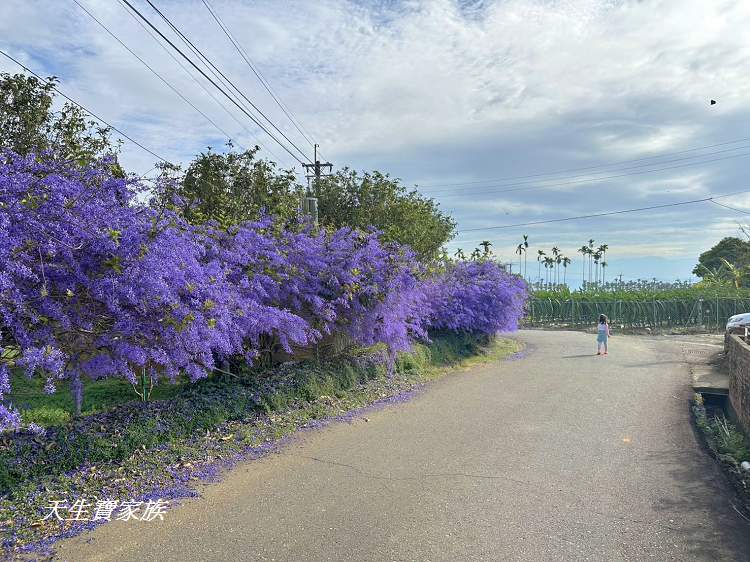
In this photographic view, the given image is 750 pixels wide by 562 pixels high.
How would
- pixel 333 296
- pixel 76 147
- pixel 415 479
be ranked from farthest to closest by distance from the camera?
pixel 333 296 → pixel 76 147 → pixel 415 479

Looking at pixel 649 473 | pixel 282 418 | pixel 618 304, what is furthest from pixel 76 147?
pixel 618 304

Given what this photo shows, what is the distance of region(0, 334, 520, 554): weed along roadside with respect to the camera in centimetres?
503

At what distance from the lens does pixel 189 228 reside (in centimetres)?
731

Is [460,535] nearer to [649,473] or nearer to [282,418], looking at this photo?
[649,473]

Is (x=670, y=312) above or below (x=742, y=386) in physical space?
above

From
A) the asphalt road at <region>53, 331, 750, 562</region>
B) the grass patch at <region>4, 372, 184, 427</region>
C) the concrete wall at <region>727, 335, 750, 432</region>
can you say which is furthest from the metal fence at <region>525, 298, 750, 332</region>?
the grass patch at <region>4, 372, 184, 427</region>

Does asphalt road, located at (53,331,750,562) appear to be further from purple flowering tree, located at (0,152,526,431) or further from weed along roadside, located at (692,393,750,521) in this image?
purple flowering tree, located at (0,152,526,431)

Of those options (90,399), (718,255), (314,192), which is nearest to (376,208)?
(314,192)

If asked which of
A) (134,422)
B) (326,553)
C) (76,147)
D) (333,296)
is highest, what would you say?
(76,147)

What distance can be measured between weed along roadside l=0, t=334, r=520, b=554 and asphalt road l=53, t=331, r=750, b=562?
1.40 feet

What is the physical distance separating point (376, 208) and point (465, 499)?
13.9 meters

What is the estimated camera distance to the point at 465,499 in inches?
211

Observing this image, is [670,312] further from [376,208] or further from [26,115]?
[26,115]

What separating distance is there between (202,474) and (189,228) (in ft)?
10.1
